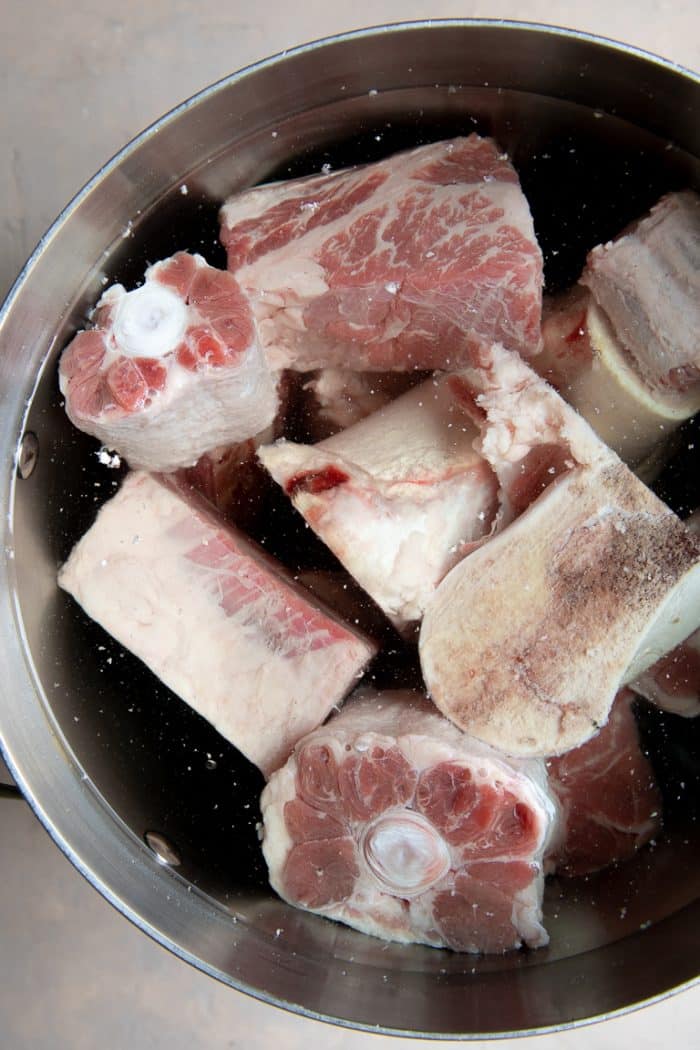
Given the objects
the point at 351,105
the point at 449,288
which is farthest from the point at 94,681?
the point at 351,105

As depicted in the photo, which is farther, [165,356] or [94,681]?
[94,681]

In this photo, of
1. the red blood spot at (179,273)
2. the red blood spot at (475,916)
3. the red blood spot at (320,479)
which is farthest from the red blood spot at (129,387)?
the red blood spot at (475,916)

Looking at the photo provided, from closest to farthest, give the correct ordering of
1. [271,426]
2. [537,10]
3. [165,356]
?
[165,356]
[271,426]
[537,10]

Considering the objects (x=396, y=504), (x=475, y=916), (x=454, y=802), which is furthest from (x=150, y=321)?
(x=475, y=916)

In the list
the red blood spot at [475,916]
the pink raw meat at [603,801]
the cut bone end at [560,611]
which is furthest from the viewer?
the pink raw meat at [603,801]

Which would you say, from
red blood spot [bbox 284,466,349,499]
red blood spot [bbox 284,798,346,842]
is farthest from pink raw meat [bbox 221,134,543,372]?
red blood spot [bbox 284,798,346,842]

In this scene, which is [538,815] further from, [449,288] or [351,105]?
[351,105]

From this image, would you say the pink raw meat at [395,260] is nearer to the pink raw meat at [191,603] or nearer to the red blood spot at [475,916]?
the pink raw meat at [191,603]

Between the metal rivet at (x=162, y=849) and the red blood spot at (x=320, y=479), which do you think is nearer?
the red blood spot at (x=320, y=479)
